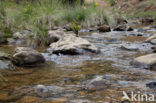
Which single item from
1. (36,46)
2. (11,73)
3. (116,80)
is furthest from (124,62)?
(36,46)

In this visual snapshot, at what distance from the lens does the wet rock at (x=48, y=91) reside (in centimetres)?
279

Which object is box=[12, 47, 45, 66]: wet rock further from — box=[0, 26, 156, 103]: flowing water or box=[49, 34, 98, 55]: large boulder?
box=[49, 34, 98, 55]: large boulder

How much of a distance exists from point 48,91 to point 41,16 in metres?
6.51

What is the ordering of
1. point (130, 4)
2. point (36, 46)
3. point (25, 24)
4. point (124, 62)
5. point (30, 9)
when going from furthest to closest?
point (130, 4) → point (30, 9) → point (25, 24) → point (36, 46) → point (124, 62)

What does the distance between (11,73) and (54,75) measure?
2.34 feet

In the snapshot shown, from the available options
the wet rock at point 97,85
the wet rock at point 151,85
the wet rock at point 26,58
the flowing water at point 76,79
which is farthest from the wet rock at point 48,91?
the wet rock at point 26,58

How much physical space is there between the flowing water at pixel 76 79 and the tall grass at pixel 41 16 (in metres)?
2.23

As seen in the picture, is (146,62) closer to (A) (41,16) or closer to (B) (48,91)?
(B) (48,91)

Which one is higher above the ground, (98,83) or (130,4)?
(130,4)

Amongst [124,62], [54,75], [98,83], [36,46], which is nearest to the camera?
[98,83]

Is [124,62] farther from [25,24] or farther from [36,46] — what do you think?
[25,24]

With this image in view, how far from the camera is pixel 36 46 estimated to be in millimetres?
6703

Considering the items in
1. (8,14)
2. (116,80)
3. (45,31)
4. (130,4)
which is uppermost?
(130,4)

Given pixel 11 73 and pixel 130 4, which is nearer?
pixel 11 73
